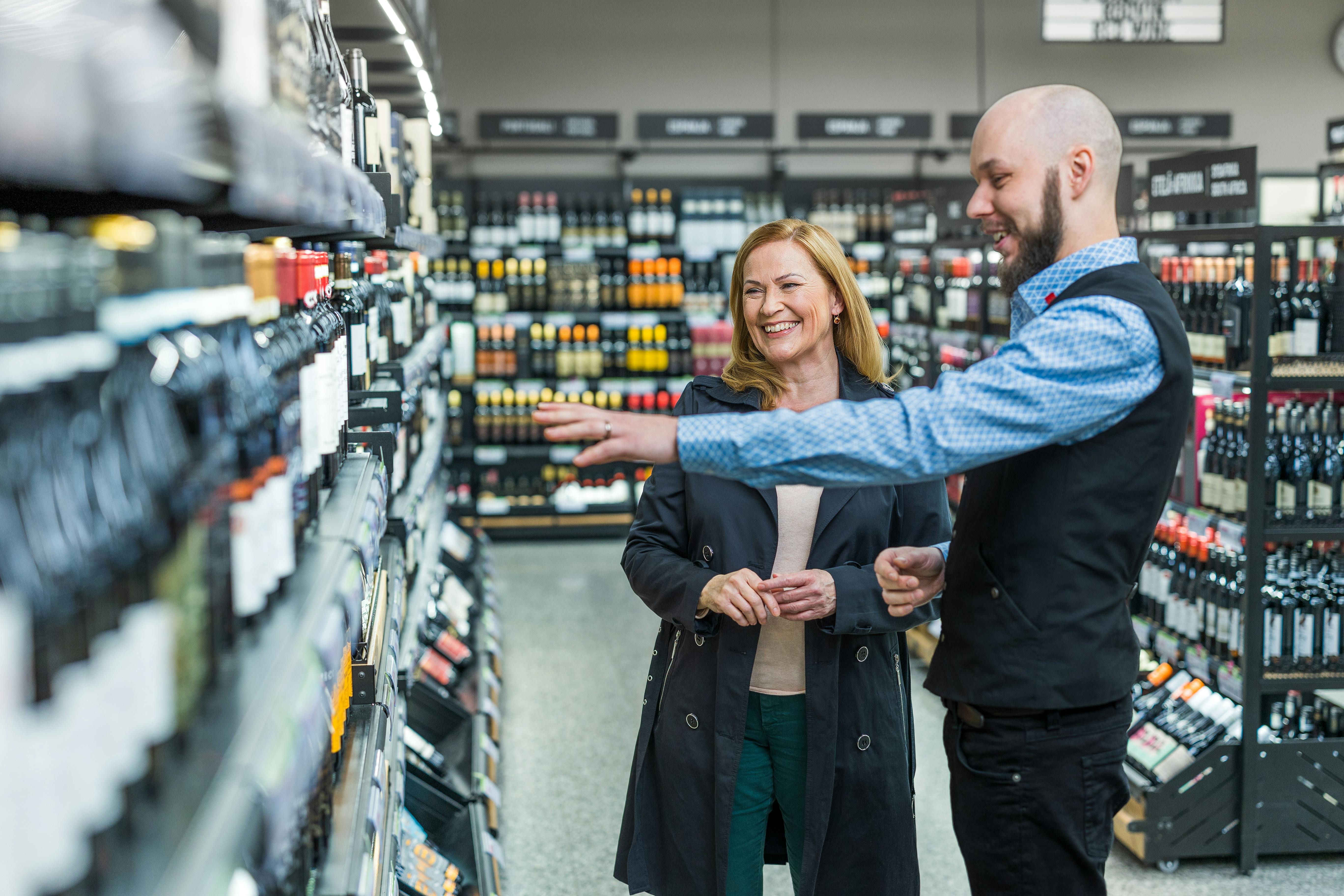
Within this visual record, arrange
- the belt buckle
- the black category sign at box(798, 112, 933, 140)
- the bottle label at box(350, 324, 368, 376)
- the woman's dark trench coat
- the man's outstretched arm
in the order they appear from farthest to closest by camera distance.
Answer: the black category sign at box(798, 112, 933, 140), the bottle label at box(350, 324, 368, 376), the woman's dark trench coat, the belt buckle, the man's outstretched arm

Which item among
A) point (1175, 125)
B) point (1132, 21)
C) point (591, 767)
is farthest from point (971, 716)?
point (1175, 125)

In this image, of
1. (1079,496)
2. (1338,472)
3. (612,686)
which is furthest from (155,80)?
(612,686)

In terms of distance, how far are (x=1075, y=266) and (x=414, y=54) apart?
306 centimetres

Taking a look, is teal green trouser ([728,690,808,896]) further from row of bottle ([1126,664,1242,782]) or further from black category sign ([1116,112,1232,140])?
black category sign ([1116,112,1232,140])

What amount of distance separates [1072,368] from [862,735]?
896 millimetres

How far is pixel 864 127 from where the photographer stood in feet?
32.0

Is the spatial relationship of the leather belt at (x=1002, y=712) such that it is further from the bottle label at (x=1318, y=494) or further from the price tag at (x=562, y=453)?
the price tag at (x=562, y=453)

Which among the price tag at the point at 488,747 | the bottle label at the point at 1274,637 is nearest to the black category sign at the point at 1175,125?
the bottle label at the point at 1274,637

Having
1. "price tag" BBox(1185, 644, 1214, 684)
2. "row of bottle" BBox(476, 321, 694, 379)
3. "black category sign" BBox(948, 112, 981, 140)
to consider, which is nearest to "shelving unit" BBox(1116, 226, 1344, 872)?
"price tag" BBox(1185, 644, 1214, 684)

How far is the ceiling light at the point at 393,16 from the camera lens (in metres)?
3.37

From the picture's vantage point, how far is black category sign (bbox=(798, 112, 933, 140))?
31.8ft

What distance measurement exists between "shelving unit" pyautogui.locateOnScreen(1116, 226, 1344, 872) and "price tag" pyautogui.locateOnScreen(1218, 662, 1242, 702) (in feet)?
0.06

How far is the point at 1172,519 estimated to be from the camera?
14.6ft

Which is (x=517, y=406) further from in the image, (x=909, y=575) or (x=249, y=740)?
(x=249, y=740)
